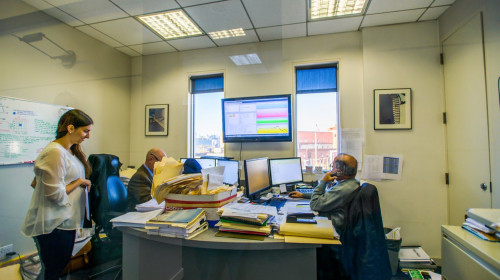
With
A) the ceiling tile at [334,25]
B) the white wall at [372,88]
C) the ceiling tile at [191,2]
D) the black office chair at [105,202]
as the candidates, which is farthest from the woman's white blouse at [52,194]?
→ the ceiling tile at [334,25]

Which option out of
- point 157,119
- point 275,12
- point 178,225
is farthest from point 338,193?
point 157,119

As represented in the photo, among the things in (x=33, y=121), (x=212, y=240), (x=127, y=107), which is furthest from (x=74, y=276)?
(x=127, y=107)

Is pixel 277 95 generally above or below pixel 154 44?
below

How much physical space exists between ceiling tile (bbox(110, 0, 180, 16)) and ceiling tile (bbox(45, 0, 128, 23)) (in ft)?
0.28

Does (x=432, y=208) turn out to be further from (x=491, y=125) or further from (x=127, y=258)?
(x=127, y=258)

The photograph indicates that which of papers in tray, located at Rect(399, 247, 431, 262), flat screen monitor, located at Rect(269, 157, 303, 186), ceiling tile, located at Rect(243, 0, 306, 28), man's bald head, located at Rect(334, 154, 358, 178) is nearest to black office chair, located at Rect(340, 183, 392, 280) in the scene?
man's bald head, located at Rect(334, 154, 358, 178)

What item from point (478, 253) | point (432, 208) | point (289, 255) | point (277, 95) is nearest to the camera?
point (478, 253)

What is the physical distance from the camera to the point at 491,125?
162 centimetres

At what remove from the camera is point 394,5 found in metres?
2.12

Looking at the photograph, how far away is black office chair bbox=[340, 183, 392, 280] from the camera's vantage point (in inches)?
52.3

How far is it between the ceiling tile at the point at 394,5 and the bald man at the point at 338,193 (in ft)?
5.60

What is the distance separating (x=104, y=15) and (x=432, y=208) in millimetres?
4140

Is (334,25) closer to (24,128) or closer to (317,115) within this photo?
Answer: (317,115)

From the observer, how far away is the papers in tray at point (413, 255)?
2.06 m
